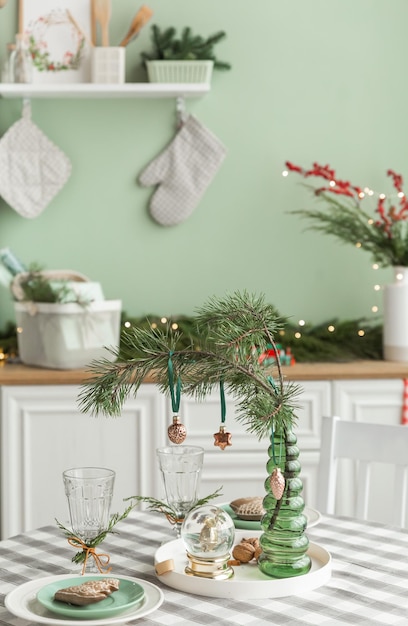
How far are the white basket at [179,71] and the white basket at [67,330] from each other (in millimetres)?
820

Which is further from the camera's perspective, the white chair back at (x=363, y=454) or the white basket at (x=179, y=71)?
the white basket at (x=179, y=71)

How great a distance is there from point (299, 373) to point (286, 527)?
1516 mm

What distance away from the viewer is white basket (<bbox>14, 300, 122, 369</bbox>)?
288cm

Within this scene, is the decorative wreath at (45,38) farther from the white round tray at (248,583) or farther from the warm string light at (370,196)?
the white round tray at (248,583)

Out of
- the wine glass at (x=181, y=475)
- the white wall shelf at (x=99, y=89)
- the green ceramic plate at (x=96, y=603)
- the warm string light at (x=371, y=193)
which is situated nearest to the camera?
the green ceramic plate at (x=96, y=603)

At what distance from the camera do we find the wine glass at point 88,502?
1352 mm

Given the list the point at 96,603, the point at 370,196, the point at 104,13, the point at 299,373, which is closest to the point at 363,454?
the point at 96,603

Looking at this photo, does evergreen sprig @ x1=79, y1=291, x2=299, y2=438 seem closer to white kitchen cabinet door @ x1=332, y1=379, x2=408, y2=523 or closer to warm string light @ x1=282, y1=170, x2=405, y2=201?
white kitchen cabinet door @ x1=332, y1=379, x2=408, y2=523

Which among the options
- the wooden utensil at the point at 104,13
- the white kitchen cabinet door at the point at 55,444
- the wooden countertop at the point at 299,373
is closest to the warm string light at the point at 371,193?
the wooden countertop at the point at 299,373

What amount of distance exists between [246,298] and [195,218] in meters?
1.96

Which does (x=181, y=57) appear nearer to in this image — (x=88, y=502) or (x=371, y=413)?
(x=371, y=413)

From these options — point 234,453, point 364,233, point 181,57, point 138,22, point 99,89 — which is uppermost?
point 138,22

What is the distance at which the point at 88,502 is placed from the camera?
135cm

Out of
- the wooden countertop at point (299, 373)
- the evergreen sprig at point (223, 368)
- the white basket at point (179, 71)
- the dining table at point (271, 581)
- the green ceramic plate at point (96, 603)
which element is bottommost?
the dining table at point (271, 581)
